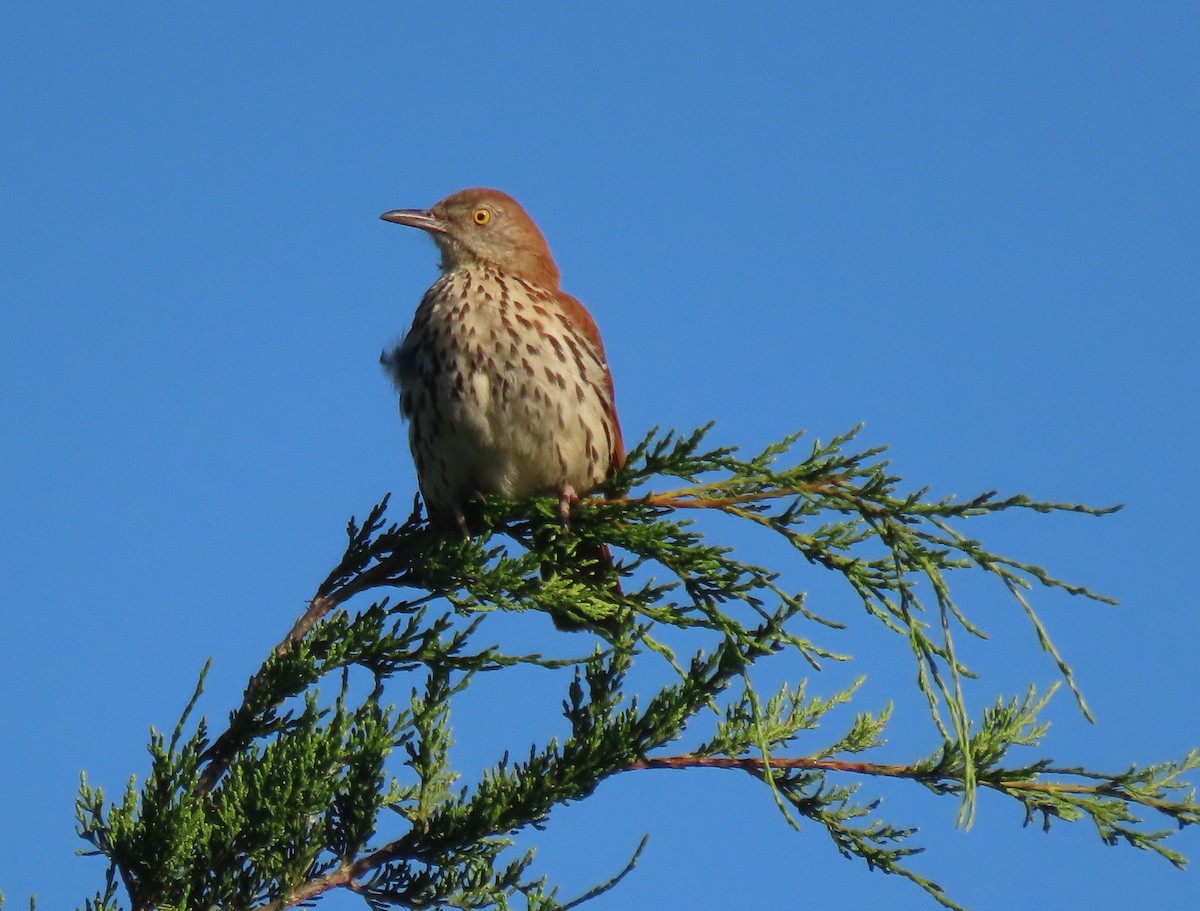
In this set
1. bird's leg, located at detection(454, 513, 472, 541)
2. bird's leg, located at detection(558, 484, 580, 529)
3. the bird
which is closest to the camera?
bird's leg, located at detection(558, 484, 580, 529)

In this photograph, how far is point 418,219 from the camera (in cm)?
589

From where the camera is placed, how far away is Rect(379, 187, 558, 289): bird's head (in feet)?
18.4

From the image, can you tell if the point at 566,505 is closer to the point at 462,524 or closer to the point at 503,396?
the point at 462,524

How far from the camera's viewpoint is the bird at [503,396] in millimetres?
4426

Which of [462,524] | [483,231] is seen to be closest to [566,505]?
[462,524]

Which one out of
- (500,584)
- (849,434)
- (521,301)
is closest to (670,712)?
(500,584)

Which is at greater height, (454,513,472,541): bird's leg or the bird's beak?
the bird's beak

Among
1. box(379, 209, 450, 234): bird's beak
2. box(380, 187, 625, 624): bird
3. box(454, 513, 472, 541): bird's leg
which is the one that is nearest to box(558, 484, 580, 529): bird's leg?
box(380, 187, 625, 624): bird

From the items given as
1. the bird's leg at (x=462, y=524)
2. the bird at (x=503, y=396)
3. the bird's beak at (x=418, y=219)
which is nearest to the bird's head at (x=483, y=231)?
the bird's beak at (x=418, y=219)

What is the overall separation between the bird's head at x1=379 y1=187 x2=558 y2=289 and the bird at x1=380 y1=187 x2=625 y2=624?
19.8 inches

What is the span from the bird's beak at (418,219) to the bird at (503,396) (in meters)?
0.77

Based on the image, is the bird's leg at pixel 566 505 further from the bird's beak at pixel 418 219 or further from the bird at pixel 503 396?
the bird's beak at pixel 418 219

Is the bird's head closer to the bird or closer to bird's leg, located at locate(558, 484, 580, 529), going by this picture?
the bird

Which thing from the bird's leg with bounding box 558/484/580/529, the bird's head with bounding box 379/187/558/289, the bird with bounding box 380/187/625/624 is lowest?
the bird's leg with bounding box 558/484/580/529
